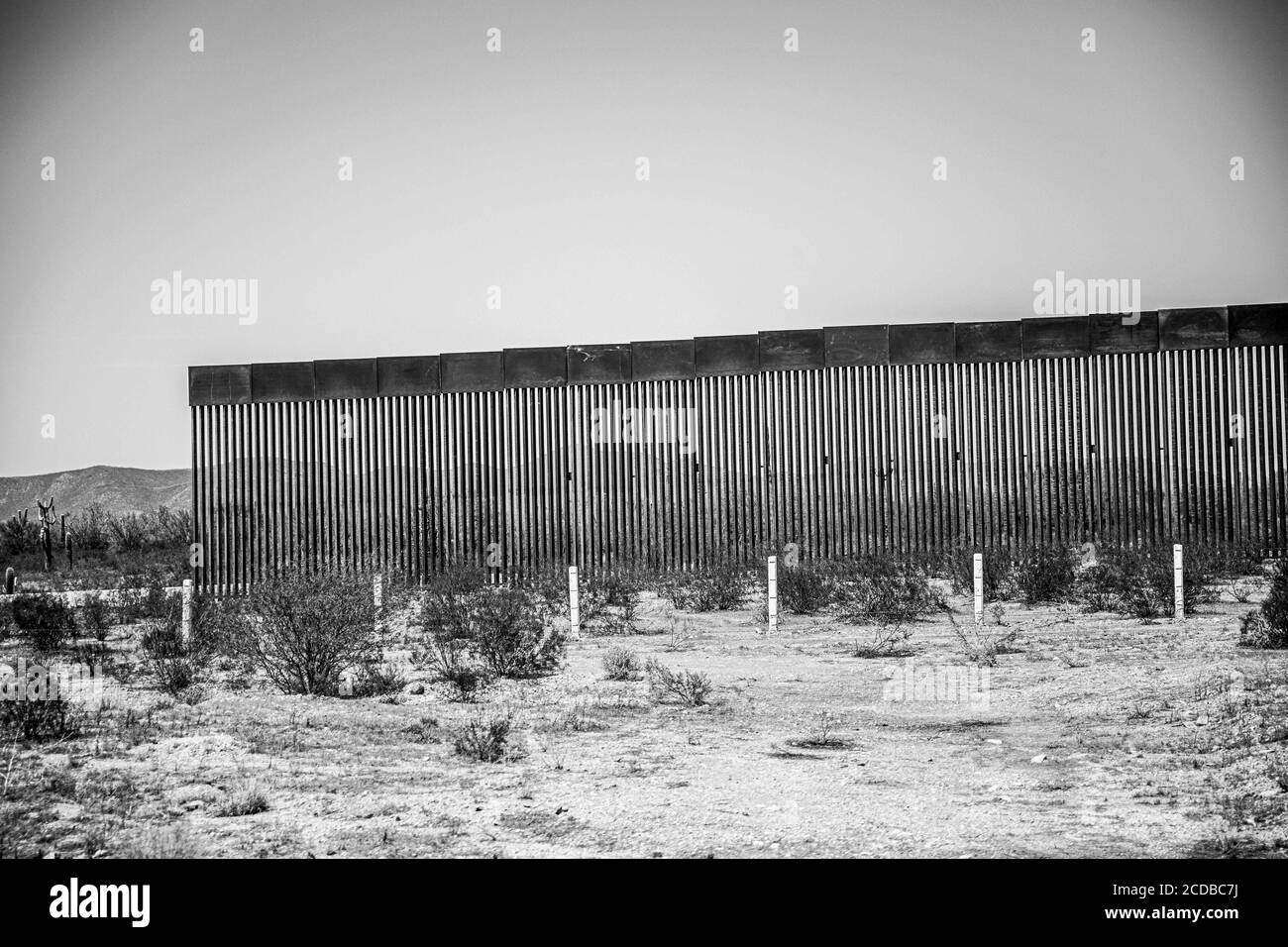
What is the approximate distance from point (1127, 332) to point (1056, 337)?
126 centimetres

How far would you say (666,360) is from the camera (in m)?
20.0

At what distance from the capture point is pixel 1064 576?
1499 cm

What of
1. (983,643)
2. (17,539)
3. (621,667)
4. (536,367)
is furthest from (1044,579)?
(17,539)

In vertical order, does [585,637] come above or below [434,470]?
below

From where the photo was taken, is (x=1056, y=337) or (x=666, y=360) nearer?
(x=1056, y=337)

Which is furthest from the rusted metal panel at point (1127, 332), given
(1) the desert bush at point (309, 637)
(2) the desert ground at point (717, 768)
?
(1) the desert bush at point (309, 637)

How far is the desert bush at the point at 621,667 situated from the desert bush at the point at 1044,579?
22.5ft

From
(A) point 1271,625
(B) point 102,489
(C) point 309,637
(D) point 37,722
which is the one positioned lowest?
(A) point 1271,625

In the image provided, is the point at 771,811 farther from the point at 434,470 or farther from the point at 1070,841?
the point at 434,470

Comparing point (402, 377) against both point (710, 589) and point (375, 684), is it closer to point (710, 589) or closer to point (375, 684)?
point (710, 589)

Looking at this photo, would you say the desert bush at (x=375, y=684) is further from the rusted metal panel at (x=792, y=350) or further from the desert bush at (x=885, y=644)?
the rusted metal panel at (x=792, y=350)

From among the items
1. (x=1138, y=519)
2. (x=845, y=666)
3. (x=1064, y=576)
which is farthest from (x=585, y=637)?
(x=1138, y=519)

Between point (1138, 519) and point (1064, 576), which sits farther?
point (1138, 519)
